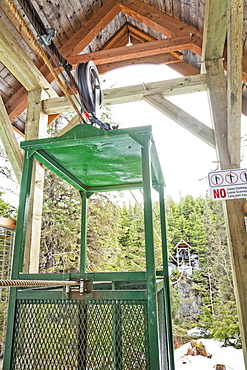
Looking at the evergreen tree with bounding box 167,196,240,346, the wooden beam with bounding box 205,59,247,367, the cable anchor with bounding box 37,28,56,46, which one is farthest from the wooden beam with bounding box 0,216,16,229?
the evergreen tree with bounding box 167,196,240,346

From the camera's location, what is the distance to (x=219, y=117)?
2.47 metres

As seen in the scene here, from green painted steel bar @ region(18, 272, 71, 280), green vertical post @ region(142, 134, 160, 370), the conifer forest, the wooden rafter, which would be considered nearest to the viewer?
green vertical post @ region(142, 134, 160, 370)

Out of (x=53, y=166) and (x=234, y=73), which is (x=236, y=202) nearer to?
(x=234, y=73)

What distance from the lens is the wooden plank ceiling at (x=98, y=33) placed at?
9.66 ft

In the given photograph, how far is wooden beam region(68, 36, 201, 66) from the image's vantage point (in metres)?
2.99

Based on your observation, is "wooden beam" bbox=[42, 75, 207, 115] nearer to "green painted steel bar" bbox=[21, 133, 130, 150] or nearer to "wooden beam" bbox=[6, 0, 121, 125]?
"wooden beam" bbox=[6, 0, 121, 125]

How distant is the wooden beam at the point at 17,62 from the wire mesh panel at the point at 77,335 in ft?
7.30

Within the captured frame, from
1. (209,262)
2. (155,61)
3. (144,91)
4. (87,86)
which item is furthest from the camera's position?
(209,262)

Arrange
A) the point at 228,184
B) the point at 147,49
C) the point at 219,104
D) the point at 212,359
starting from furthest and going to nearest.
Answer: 1. the point at 212,359
2. the point at 147,49
3. the point at 219,104
4. the point at 228,184

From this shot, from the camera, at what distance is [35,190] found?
100 inches

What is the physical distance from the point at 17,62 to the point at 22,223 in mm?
1903

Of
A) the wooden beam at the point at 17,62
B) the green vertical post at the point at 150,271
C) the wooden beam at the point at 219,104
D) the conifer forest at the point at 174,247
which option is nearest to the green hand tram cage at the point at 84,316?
the green vertical post at the point at 150,271

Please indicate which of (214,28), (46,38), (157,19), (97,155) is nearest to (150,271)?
(97,155)

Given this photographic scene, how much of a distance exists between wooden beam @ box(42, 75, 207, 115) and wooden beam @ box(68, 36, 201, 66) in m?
0.53
